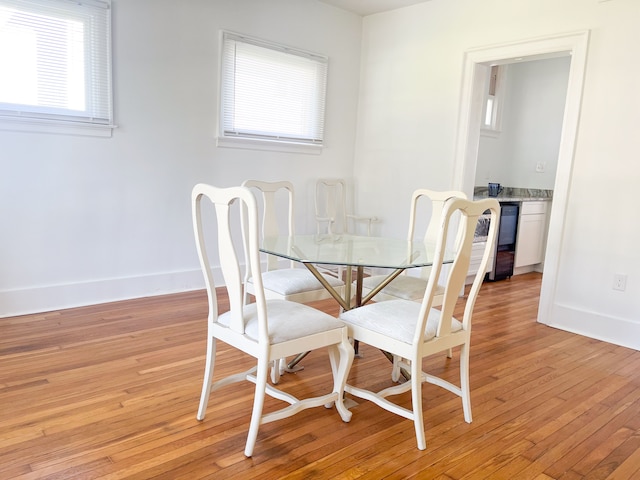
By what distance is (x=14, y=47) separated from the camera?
120 inches

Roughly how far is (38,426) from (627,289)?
3515 mm

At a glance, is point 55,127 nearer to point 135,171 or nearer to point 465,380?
point 135,171

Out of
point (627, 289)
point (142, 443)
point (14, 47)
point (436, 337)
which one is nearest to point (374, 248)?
point (436, 337)

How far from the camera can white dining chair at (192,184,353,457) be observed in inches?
70.7

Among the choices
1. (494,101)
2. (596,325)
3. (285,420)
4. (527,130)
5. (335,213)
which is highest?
(494,101)

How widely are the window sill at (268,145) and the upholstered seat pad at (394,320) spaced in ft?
7.89

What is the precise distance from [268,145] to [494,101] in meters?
2.81

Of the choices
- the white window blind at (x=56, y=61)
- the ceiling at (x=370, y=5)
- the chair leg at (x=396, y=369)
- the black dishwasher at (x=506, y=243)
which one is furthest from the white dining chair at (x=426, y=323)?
the ceiling at (x=370, y=5)

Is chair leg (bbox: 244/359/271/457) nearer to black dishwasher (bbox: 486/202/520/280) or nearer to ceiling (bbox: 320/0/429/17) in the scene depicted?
black dishwasher (bbox: 486/202/520/280)

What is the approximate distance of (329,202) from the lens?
4730mm

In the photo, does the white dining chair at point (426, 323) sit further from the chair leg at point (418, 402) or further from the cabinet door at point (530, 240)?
the cabinet door at point (530, 240)

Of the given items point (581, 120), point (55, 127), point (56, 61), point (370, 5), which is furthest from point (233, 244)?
point (370, 5)

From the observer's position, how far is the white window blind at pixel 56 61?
3051 mm

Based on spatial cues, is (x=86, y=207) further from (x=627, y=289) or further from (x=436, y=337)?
(x=627, y=289)
